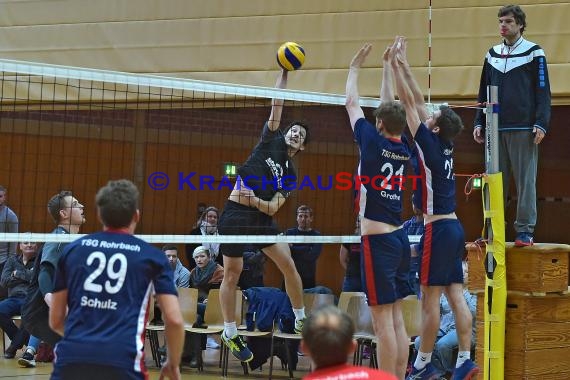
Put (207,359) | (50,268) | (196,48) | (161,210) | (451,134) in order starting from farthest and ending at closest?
(161,210)
(196,48)
(207,359)
(451,134)
(50,268)

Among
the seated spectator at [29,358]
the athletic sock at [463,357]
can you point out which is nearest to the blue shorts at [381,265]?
the athletic sock at [463,357]

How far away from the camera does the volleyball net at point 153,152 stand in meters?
14.3

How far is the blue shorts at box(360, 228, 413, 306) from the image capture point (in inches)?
287

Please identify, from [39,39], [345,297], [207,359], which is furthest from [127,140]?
[345,297]

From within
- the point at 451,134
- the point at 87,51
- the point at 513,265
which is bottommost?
the point at 513,265

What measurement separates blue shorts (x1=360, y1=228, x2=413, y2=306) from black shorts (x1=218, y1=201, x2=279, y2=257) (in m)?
1.79

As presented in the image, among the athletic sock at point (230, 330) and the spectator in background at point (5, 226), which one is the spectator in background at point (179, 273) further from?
the athletic sock at point (230, 330)

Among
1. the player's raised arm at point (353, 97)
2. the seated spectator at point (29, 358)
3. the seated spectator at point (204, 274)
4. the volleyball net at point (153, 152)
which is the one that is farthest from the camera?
the volleyball net at point (153, 152)

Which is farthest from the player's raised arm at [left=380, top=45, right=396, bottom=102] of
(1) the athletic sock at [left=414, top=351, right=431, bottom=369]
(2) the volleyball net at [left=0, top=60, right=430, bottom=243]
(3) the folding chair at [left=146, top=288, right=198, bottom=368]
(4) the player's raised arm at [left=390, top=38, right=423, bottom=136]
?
(2) the volleyball net at [left=0, top=60, right=430, bottom=243]

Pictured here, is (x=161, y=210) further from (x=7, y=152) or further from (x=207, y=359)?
(x=207, y=359)

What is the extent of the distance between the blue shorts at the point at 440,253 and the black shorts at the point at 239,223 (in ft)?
5.71

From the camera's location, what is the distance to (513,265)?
8.01 metres

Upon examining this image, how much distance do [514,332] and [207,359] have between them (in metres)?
5.09

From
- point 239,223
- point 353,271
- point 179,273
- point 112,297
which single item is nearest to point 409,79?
point 239,223
